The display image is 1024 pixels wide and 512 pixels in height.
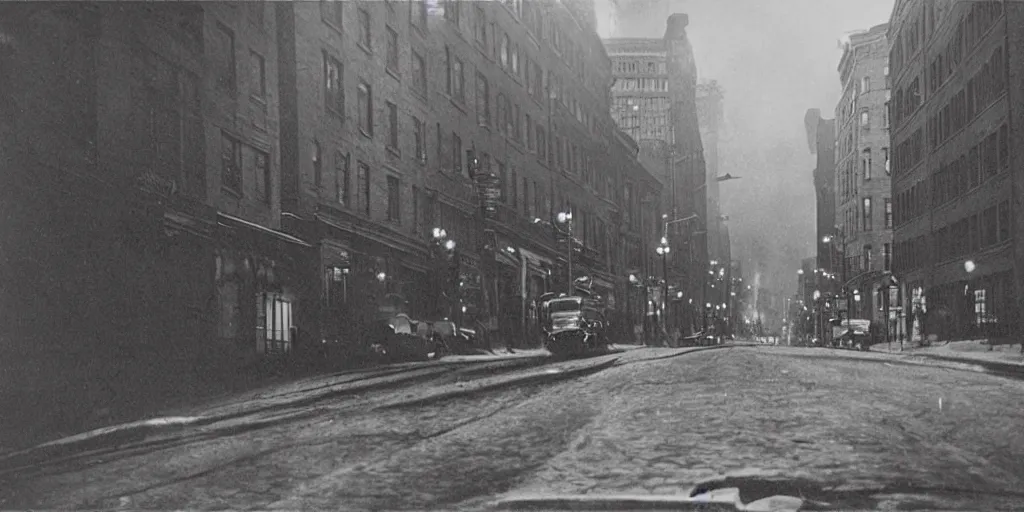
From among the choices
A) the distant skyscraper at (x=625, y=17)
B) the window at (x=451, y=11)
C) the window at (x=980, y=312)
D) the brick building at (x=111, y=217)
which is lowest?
the window at (x=980, y=312)

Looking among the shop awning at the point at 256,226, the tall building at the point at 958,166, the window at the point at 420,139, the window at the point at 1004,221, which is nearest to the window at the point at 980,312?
the tall building at the point at 958,166

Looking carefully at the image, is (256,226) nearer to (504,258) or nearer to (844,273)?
(504,258)

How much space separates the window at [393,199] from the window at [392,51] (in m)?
2.26

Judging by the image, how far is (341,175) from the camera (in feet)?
49.0

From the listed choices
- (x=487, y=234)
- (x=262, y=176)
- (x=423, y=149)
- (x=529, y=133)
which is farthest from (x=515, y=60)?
(x=262, y=176)

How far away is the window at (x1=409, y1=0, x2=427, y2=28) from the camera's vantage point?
2021cm

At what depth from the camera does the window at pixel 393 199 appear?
17.2m

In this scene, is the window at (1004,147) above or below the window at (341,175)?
above

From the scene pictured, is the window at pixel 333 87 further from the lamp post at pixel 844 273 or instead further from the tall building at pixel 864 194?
the lamp post at pixel 844 273

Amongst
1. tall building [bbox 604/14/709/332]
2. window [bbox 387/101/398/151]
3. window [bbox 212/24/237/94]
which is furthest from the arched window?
tall building [bbox 604/14/709/332]

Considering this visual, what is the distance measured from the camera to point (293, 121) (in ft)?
38.6

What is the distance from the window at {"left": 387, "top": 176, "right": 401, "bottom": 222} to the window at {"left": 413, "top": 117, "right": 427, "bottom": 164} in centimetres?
144

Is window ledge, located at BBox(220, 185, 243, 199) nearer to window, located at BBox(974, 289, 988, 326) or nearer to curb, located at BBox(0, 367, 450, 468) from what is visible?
curb, located at BBox(0, 367, 450, 468)

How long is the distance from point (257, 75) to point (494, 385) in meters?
4.21
